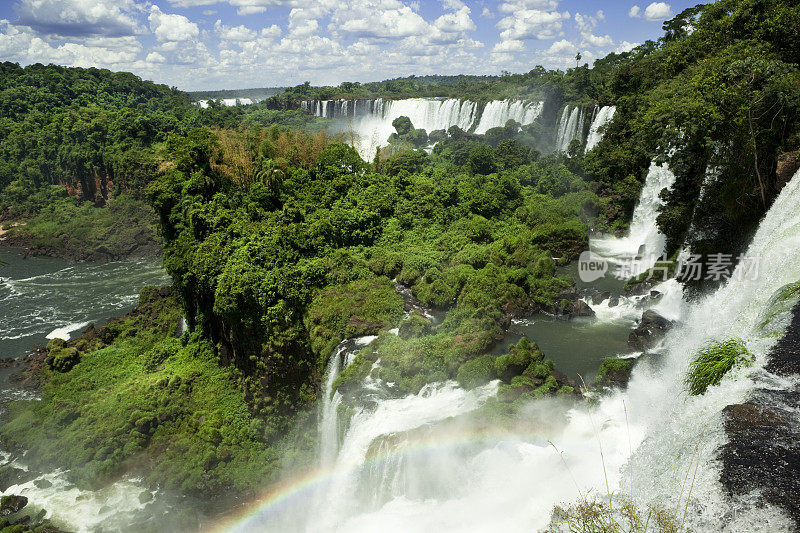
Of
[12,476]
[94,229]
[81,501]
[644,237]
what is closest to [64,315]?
[12,476]

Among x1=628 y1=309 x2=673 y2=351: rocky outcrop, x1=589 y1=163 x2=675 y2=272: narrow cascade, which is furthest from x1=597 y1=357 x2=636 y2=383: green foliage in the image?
x1=589 y1=163 x2=675 y2=272: narrow cascade

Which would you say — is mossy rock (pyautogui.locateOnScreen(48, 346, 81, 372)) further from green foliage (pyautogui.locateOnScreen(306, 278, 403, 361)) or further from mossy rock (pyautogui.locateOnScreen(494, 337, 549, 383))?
mossy rock (pyautogui.locateOnScreen(494, 337, 549, 383))

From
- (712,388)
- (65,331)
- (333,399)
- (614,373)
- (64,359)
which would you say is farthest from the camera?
(65,331)

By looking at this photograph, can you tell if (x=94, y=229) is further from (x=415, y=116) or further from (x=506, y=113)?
(x=506, y=113)

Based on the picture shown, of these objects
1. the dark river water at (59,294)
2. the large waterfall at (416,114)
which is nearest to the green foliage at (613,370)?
the dark river water at (59,294)

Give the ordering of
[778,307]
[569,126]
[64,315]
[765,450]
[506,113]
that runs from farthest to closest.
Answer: [506,113] → [569,126] → [64,315] → [778,307] → [765,450]

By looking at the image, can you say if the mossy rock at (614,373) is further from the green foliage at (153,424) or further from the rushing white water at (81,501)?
the rushing white water at (81,501)

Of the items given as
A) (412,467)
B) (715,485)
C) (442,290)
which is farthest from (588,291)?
(715,485)
